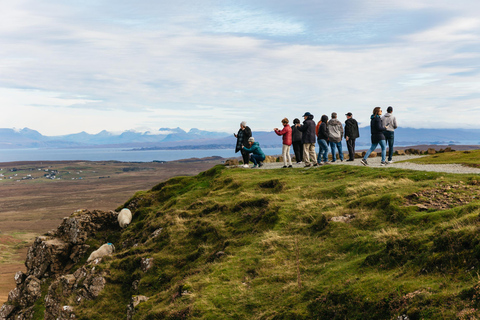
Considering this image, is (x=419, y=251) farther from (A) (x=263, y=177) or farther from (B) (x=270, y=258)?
(A) (x=263, y=177)

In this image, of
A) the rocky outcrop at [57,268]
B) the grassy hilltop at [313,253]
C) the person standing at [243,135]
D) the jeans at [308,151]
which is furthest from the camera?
the person standing at [243,135]

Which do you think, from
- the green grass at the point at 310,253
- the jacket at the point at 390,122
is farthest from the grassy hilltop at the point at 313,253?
the jacket at the point at 390,122

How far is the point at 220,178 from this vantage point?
84.1 ft

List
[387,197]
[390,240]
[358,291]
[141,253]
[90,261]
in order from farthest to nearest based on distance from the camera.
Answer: [90,261]
[141,253]
[387,197]
[390,240]
[358,291]

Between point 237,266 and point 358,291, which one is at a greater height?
point 358,291

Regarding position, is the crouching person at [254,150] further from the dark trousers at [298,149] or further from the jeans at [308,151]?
the jeans at [308,151]

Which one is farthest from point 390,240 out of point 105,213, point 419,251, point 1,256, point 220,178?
point 1,256

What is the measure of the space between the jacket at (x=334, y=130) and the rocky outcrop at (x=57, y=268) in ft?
56.6

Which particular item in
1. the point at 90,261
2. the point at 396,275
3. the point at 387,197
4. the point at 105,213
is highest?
the point at 387,197

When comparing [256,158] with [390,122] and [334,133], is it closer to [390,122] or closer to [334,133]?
[334,133]

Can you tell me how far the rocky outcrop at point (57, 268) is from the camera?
18281 millimetres

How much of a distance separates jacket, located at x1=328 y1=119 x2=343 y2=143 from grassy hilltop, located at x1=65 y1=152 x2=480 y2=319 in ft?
13.1

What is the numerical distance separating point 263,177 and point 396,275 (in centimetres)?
1520

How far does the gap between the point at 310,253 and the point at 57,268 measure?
18714mm
